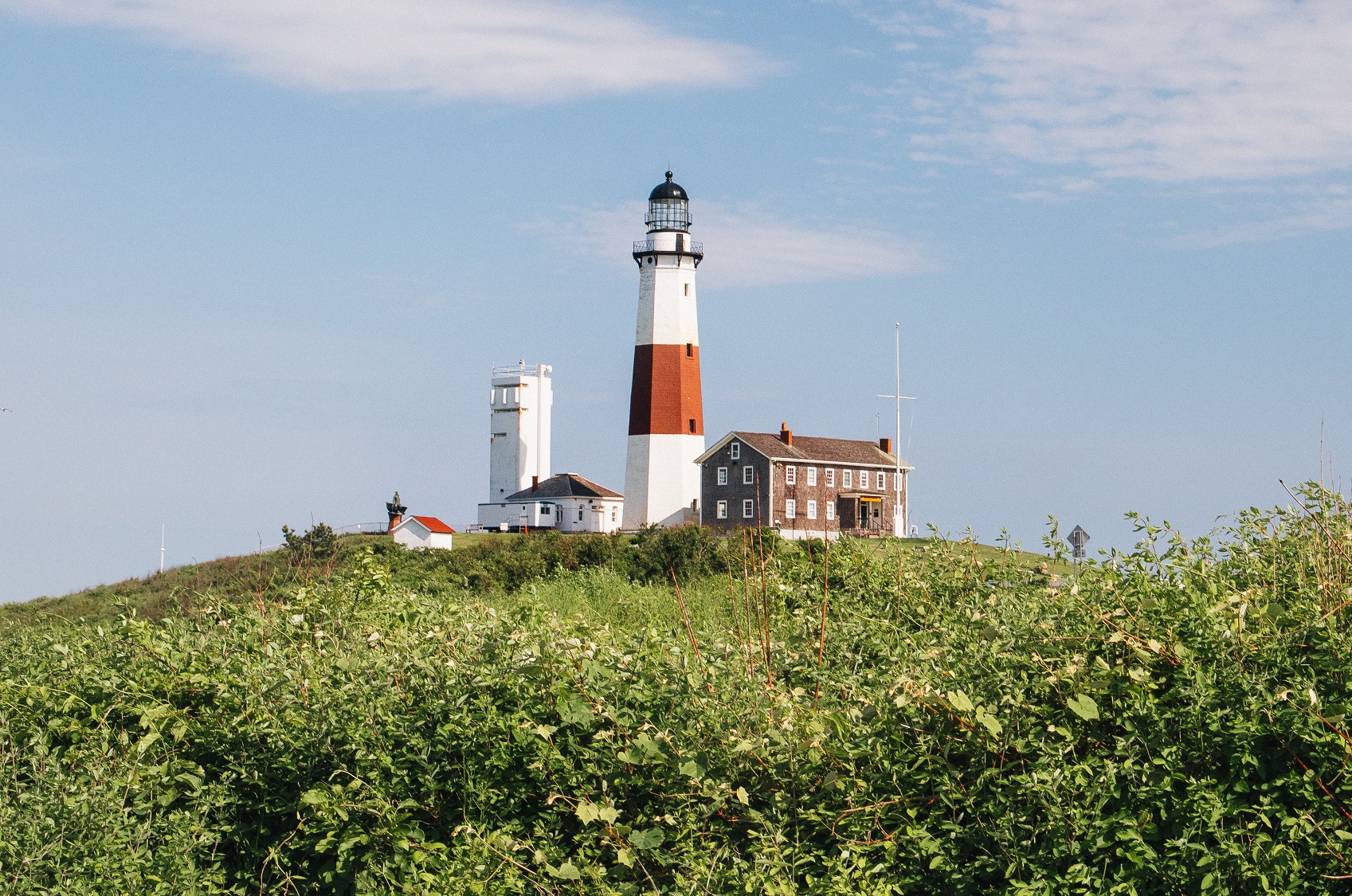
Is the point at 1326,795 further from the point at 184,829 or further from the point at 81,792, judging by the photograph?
the point at 81,792

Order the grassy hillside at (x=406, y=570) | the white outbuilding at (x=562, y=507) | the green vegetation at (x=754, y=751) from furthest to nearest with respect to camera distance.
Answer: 1. the white outbuilding at (x=562, y=507)
2. the grassy hillside at (x=406, y=570)
3. the green vegetation at (x=754, y=751)

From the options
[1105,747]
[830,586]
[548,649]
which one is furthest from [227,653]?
[1105,747]

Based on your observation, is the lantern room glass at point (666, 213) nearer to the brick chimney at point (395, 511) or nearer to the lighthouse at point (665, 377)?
the lighthouse at point (665, 377)

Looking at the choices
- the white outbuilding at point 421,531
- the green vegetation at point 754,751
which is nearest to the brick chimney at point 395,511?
the white outbuilding at point 421,531

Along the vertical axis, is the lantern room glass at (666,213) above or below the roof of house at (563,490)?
above

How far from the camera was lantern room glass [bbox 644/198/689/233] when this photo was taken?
153 feet

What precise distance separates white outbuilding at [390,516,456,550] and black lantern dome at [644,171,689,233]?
14.3m

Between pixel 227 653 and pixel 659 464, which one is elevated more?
pixel 659 464

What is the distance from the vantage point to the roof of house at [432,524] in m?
46.1

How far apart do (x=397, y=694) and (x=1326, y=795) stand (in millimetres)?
3900

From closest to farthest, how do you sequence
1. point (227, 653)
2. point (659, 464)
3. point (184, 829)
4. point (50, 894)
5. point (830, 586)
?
1. point (50, 894)
2. point (184, 829)
3. point (227, 653)
4. point (830, 586)
5. point (659, 464)

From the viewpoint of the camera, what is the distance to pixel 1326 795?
4.23 meters

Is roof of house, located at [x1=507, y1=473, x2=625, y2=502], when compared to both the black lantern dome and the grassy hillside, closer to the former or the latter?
the black lantern dome

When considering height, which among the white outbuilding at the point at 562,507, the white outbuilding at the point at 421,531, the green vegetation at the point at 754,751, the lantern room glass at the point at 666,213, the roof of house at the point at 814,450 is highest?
the lantern room glass at the point at 666,213
